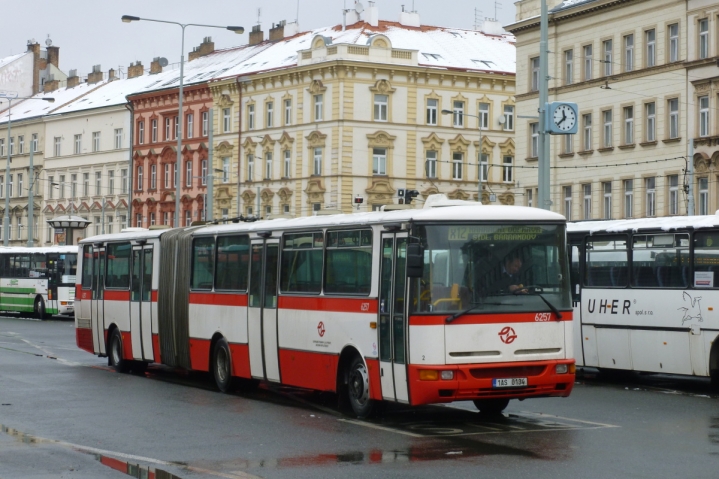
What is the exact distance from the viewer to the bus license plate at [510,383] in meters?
15.5

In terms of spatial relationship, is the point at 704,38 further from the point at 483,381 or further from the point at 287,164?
the point at 483,381

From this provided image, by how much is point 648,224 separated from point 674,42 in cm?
3518

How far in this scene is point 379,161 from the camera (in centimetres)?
7850

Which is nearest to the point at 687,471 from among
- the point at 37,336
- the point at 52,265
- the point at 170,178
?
the point at 37,336

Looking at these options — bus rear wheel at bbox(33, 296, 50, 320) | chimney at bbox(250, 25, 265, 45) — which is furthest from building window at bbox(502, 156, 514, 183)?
bus rear wheel at bbox(33, 296, 50, 320)

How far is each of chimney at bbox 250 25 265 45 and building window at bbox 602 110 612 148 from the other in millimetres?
36882

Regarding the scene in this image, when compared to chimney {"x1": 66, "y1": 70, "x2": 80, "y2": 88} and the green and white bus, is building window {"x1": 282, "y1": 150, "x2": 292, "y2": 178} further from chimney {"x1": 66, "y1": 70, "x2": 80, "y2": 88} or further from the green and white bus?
chimney {"x1": 66, "y1": 70, "x2": 80, "y2": 88}

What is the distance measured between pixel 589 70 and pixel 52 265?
24144 millimetres

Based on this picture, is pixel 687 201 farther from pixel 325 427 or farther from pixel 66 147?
pixel 66 147

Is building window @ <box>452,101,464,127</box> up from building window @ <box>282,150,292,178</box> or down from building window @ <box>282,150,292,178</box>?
up

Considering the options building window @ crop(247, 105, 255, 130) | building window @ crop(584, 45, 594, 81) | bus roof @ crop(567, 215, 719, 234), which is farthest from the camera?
building window @ crop(247, 105, 255, 130)

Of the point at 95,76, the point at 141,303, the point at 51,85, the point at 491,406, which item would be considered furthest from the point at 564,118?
the point at 51,85

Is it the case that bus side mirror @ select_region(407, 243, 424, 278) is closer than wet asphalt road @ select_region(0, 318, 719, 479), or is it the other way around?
wet asphalt road @ select_region(0, 318, 719, 479)

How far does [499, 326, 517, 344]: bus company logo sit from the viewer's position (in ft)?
51.3
